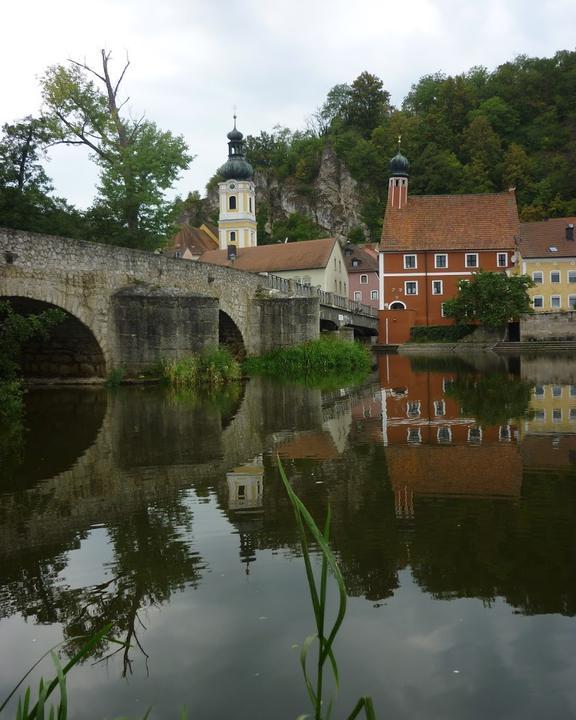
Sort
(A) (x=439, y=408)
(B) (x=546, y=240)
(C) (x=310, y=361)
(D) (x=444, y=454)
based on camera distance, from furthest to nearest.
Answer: (B) (x=546, y=240), (C) (x=310, y=361), (A) (x=439, y=408), (D) (x=444, y=454)

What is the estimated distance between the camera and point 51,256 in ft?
56.6

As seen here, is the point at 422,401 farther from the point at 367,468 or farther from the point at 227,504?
the point at 227,504

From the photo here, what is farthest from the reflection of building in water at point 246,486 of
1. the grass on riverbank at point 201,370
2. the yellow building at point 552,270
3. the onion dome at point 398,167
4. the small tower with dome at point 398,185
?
the onion dome at point 398,167

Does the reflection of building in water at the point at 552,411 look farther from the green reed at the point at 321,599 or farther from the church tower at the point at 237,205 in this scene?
the church tower at the point at 237,205

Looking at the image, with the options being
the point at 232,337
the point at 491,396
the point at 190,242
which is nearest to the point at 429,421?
the point at 491,396

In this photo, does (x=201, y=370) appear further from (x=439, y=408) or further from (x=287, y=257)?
(x=287, y=257)

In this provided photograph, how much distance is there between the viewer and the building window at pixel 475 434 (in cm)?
875

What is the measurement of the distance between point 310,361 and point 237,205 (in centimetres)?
6499

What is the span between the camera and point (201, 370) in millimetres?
19594

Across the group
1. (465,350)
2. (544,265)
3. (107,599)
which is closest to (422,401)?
(107,599)

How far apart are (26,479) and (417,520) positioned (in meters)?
4.05

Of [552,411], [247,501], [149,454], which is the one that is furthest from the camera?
[552,411]

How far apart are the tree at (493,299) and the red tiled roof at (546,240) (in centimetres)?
805

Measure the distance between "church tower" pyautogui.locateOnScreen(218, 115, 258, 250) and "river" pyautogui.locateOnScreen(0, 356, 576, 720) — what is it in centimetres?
7933
